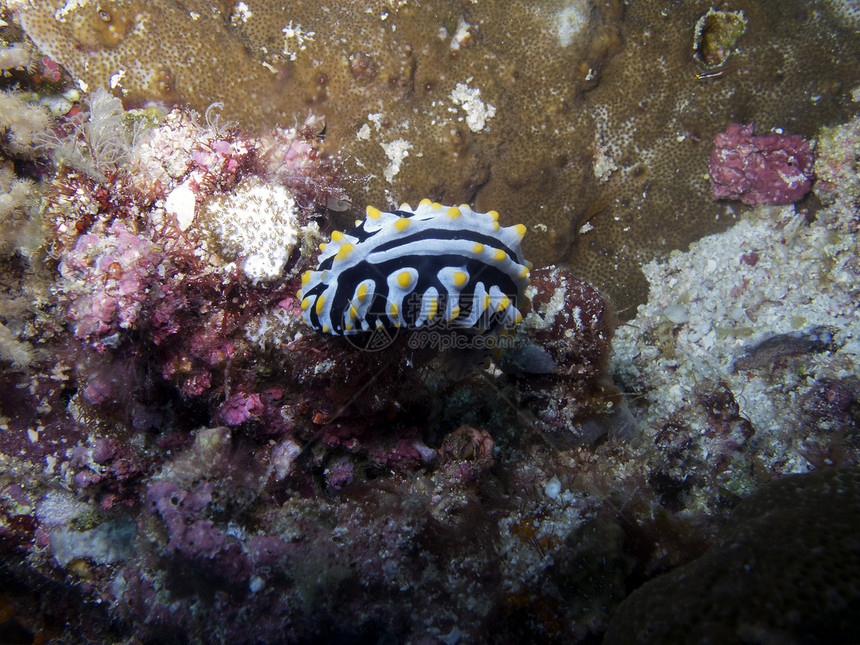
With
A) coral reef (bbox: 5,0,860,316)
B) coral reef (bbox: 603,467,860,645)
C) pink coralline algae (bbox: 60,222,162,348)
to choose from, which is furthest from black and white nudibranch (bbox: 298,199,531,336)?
coral reef (bbox: 603,467,860,645)

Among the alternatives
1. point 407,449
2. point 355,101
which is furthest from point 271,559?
point 355,101

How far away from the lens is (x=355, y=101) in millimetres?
4164

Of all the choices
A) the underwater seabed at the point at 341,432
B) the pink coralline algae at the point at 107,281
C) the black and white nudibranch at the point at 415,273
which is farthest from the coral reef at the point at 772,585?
the pink coralline algae at the point at 107,281

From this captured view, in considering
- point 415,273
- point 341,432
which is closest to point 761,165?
point 415,273

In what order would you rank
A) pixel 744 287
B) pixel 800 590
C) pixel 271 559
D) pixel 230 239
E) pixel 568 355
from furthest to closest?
pixel 744 287, pixel 568 355, pixel 230 239, pixel 271 559, pixel 800 590

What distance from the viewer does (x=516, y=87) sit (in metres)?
4.35

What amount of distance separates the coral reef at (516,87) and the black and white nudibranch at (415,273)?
5.55ft

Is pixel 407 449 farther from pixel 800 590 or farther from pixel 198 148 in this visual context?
pixel 198 148

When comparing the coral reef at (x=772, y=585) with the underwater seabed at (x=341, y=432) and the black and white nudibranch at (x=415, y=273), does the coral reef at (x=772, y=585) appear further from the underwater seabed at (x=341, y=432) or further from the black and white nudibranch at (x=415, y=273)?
the black and white nudibranch at (x=415, y=273)

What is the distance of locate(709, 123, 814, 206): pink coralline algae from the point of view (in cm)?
472

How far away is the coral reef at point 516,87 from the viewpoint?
3.82 metres

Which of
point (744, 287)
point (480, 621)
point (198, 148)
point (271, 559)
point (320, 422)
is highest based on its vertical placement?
point (744, 287)

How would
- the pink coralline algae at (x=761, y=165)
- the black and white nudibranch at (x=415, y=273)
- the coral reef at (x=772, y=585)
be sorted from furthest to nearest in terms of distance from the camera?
the pink coralline algae at (x=761, y=165) → the black and white nudibranch at (x=415, y=273) → the coral reef at (x=772, y=585)

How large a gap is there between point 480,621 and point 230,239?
11.0ft
